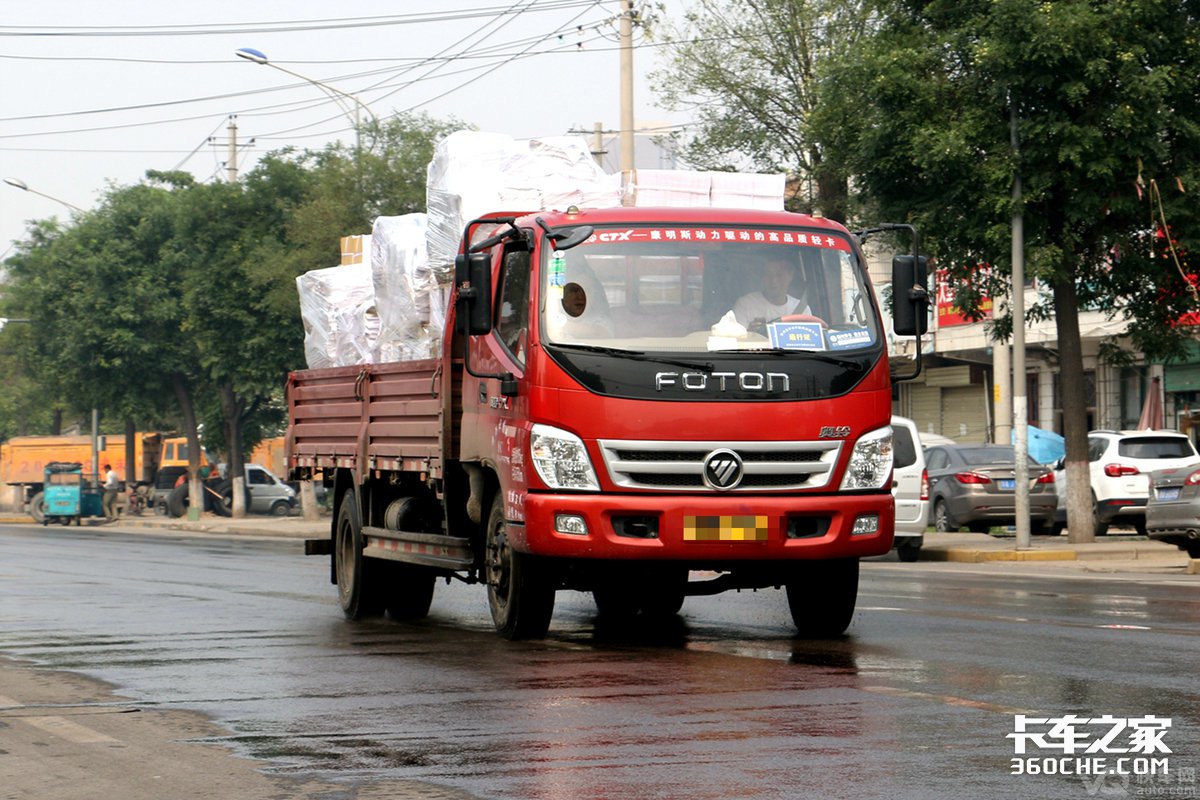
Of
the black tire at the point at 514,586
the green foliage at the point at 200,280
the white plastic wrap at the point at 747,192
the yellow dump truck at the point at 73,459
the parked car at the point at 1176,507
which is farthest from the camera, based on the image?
the yellow dump truck at the point at 73,459

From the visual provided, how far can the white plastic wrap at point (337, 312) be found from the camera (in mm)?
16219

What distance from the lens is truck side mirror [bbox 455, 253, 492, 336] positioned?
11.6m

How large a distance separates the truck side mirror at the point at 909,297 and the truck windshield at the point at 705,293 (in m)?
0.25

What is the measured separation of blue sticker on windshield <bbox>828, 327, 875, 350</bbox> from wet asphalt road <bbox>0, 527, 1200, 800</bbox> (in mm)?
1813

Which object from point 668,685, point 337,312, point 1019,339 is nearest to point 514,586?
point 668,685

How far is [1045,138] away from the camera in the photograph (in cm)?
2338

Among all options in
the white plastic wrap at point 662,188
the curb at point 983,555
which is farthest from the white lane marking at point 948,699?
the curb at point 983,555

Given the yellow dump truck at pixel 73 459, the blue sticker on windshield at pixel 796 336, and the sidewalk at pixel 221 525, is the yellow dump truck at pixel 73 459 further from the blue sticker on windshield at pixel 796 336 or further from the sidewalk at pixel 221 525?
the blue sticker on windshield at pixel 796 336

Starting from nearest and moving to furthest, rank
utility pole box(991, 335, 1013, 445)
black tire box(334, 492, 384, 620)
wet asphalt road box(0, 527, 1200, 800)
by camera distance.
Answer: wet asphalt road box(0, 527, 1200, 800)
black tire box(334, 492, 384, 620)
utility pole box(991, 335, 1013, 445)

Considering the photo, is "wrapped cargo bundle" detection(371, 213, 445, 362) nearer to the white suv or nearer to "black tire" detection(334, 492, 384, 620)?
"black tire" detection(334, 492, 384, 620)

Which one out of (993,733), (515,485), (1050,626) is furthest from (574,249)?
(993,733)

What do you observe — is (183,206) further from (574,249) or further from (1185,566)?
(574,249)

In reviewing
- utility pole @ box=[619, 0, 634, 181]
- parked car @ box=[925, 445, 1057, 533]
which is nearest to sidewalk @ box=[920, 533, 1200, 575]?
parked car @ box=[925, 445, 1057, 533]

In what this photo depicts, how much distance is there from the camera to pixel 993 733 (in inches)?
302
